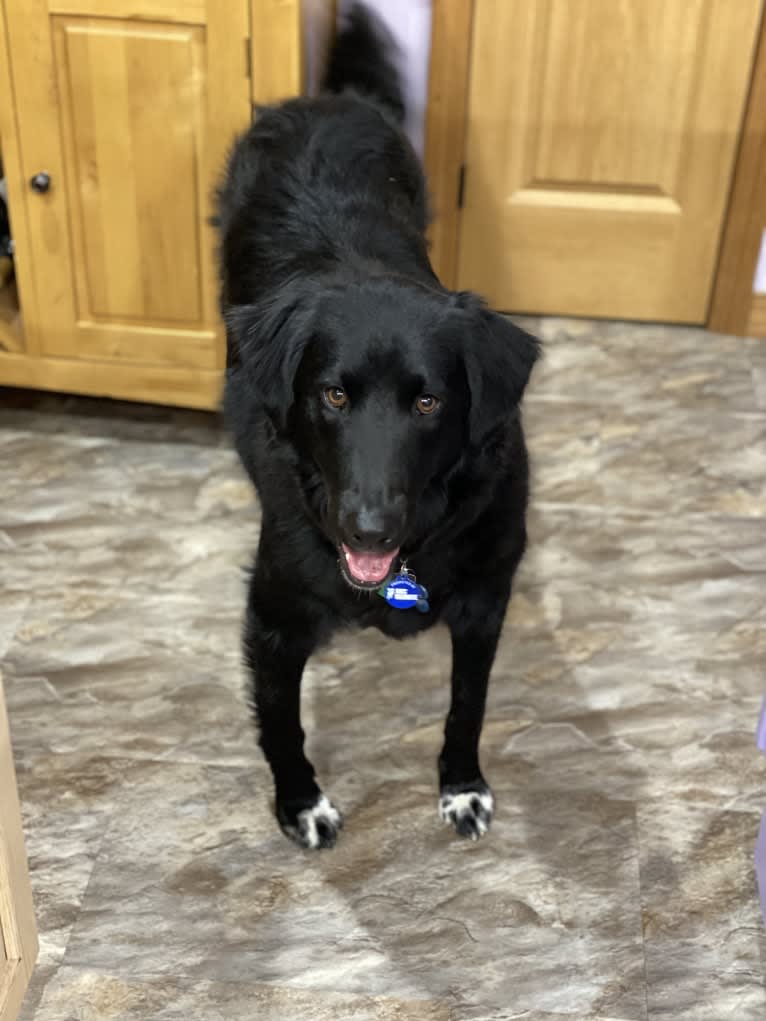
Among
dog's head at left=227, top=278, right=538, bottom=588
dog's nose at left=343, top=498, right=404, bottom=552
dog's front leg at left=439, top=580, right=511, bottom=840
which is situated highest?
dog's head at left=227, top=278, right=538, bottom=588

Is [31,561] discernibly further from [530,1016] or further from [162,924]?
[530,1016]

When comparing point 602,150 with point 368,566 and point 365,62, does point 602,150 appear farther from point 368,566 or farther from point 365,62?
point 368,566

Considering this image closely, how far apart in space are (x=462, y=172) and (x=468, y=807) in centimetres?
175

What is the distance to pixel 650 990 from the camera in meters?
1.45

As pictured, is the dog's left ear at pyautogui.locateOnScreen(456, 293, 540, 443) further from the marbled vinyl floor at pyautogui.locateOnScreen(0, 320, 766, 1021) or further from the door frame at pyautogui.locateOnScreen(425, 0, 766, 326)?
the door frame at pyautogui.locateOnScreen(425, 0, 766, 326)

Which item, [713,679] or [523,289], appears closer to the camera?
[713,679]

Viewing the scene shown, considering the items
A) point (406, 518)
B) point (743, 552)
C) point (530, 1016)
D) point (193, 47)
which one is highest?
point (193, 47)

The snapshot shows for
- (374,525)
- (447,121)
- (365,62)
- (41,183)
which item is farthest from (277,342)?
(447,121)

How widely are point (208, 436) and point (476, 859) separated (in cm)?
123

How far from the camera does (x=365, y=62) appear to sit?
7.89ft

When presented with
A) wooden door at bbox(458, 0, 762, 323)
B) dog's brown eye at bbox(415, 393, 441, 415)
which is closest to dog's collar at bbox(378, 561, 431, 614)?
dog's brown eye at bbox(415, 393, 441, 415)

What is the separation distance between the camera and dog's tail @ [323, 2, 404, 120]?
2367 mm

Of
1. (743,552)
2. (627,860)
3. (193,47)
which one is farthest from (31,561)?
(743,552)

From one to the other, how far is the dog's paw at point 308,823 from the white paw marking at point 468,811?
0.55ft
